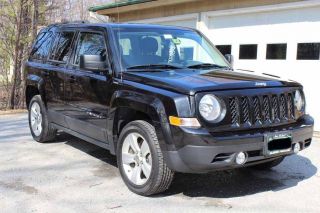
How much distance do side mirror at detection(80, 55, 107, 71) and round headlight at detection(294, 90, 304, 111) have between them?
2287 mm

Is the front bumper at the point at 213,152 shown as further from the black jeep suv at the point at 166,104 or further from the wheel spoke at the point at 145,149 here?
the wheel spoke at the point at 145,149

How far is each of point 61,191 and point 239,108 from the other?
2.21 metres

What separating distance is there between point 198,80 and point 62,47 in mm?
2911

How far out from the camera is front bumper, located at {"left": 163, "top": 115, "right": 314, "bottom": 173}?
14.2 ft

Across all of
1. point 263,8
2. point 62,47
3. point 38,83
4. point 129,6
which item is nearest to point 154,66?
point 62,47

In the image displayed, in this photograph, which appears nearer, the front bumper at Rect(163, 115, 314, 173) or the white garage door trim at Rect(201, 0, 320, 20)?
the front bumper at Rect(163, 115, 314, 173)

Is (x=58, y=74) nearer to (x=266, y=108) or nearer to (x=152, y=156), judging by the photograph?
(x=152, y=156)

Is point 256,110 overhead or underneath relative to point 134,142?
overhead

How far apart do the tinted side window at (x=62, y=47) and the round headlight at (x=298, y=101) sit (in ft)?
10.6

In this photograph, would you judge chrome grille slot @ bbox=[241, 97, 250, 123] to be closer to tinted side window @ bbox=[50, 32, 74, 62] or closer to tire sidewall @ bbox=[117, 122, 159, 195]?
tire sidewall @ bbox=[117, 122, 159, 195]

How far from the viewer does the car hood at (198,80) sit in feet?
14.8

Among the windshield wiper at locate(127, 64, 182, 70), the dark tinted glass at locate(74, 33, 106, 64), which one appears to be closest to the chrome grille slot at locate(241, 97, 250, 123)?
the windshield wiper at locate(127, 64, 182, 70)

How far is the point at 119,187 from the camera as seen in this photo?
531cm


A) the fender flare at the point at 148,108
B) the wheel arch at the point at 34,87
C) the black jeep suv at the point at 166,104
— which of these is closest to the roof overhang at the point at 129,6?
the wheel arch at the point at 34,87
